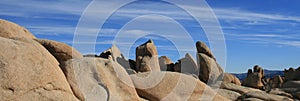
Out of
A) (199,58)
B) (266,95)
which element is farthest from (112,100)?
(199,58)

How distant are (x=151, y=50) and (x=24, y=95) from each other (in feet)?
66.8

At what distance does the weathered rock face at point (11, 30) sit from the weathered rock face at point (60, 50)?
1328 millimetres

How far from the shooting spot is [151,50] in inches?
1226

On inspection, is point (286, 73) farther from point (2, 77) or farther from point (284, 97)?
point (2, 77)

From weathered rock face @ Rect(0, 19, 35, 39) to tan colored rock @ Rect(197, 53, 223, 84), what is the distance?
16.5 m

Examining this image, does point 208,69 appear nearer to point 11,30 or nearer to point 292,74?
point 292,74

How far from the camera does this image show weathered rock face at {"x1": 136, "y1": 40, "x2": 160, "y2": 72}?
97.9 feet

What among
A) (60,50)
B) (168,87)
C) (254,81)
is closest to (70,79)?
(60,50)

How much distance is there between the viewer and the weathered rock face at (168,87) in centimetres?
1639

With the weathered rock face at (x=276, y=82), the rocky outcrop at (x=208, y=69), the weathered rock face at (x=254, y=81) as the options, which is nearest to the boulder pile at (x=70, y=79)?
the rocky outcrop at (x=208, y=69)

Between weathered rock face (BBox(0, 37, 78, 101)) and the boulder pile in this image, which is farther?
the boulder pile

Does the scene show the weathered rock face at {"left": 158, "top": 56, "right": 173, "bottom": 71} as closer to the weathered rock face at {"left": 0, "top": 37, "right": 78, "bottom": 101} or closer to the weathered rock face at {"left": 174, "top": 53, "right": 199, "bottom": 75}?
the weathered rock face at {"left": 174, "top": 53, "right": 199, "bottom": 75}

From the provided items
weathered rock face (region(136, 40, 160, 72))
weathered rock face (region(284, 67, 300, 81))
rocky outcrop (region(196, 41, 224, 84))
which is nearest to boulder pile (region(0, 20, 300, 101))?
weathered rock face (region(136, 40, 160, 72))

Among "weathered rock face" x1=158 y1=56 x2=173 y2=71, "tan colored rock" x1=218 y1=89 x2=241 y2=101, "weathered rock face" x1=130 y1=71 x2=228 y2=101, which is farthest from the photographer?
"weathered rock face" x1=158 y1=56 x2=173 y2=71
